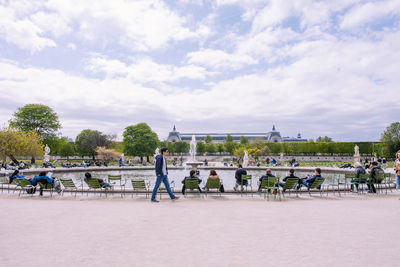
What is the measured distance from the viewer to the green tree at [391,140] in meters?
42.6

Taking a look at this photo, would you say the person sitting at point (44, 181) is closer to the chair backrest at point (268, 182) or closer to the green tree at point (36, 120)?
the chair backrest at point (268, 182)

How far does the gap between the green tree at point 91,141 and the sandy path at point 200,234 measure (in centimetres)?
4970

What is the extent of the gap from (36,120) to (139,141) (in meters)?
16.0

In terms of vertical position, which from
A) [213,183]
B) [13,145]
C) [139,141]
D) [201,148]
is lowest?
[213,183]

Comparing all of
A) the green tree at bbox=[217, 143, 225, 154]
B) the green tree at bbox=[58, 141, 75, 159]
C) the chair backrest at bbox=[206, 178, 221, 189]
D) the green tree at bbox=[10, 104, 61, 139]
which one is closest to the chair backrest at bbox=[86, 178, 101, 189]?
the chair backrest at bbox=[206, 178, 221, 189]

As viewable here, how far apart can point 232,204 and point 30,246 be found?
504cm

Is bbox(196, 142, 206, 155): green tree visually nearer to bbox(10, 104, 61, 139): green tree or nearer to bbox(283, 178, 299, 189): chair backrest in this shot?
bbox(10, 104, 61, 139): green tree

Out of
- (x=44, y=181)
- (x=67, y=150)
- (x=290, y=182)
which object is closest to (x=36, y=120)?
(x=67, y=150)

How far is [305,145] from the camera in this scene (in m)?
67.4

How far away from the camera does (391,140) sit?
142 feet

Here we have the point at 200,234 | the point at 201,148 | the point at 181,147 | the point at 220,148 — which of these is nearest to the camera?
the point at 200,234

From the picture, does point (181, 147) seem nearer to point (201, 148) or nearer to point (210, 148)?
point (201, 148)

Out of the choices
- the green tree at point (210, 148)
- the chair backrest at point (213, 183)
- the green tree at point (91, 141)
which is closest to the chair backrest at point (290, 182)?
the chair backrest at point (213, 183)

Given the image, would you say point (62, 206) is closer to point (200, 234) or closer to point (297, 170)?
point (200, 234)
